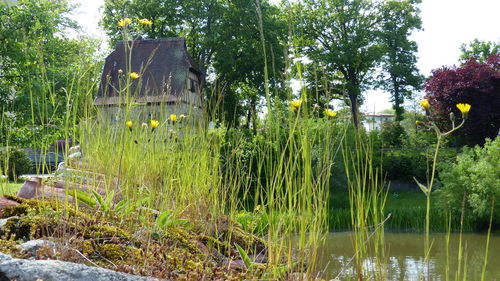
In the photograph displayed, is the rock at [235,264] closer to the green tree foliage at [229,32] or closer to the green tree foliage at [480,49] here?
the green tree foliage at [229,32]

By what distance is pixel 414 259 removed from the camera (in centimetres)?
690

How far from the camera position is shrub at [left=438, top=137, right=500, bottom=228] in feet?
29.4

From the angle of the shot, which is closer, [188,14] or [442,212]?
[442,212]

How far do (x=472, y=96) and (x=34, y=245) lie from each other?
14493 mm

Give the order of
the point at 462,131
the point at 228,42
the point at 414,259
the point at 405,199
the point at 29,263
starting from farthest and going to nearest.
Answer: the point at 228,42 < the point at 462,131 < the point at 405,199 < the point at 414,259 < the point at 29,263

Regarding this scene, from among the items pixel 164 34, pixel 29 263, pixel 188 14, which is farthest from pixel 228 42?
pixel 29 263

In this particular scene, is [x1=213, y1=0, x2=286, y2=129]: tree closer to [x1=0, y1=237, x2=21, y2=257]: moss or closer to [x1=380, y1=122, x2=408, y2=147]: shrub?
[x1=380, y1=122, x2=408, y2=147]: shrub

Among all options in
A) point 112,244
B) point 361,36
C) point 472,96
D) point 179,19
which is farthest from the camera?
point 361,36

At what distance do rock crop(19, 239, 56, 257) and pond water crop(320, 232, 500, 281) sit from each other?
3394mm

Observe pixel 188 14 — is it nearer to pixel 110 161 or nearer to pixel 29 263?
pixel 110 161

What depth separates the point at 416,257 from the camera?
7.06m

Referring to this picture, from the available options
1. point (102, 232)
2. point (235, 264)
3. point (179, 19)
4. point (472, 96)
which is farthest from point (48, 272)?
point (179, 19)

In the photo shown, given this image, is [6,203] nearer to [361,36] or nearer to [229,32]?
[229,32]

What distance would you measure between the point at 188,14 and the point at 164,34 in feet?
6.66
